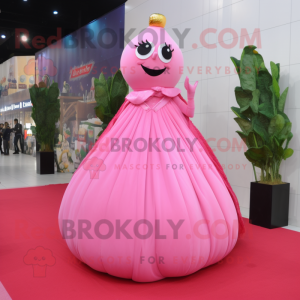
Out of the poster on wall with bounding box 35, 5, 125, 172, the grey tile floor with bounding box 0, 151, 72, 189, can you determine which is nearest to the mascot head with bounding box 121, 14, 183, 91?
the poster on wall with bounding box 35, 5, 125, 172

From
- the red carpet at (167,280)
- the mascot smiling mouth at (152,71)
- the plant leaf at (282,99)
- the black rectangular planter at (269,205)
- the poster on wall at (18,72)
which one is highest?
the poster on wall at (18,72)

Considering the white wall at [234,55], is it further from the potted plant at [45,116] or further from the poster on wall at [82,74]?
the potted plant at [45,116]

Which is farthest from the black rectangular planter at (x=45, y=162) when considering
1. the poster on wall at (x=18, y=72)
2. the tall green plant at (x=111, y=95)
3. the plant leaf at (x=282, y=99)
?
the poster on wall at (x=18, y=72)

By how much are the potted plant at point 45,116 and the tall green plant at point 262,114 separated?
15.6 ft

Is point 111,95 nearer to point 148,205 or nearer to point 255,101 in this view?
point 255,101

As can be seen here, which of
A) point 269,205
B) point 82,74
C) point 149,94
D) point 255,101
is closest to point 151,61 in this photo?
point 149,94

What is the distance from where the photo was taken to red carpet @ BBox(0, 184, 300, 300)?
1.89 metres

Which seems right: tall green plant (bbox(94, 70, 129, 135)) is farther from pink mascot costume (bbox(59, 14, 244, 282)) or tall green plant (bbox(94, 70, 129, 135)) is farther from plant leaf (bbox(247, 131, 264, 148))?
pink mascot costume (bbox(59, 14, 244, 282))

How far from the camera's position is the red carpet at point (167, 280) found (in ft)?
6.22

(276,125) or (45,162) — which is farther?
(45,162)

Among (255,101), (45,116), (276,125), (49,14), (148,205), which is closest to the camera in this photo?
(148,205)

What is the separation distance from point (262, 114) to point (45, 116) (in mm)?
5163

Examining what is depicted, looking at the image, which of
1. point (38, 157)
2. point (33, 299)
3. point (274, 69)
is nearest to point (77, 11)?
point (38, 157)

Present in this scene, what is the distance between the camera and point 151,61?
2371mm
